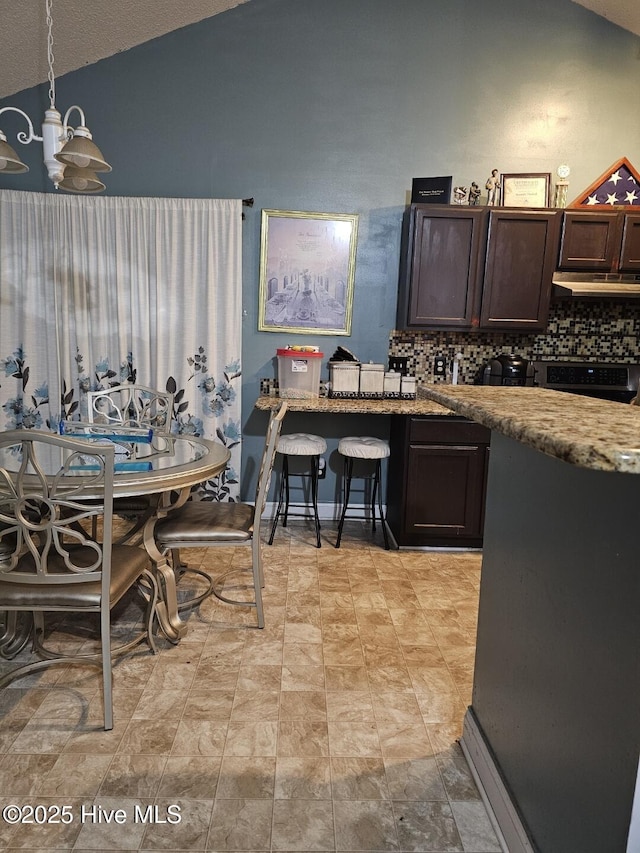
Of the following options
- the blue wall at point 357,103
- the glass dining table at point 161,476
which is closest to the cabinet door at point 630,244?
the blue wall at point 357,103

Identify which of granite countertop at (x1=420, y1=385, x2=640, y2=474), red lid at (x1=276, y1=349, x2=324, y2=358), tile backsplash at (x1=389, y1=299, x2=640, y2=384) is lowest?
granite countertop at (x1=420, y1=385, x2=640, y2=474)

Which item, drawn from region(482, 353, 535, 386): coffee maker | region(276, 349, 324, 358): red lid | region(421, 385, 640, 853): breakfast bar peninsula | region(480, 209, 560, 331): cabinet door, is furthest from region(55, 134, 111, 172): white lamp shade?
region(482, 353, 535, 386): coffee maker

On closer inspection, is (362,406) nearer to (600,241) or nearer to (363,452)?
(363,452)

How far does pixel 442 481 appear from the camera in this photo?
3.38 meters

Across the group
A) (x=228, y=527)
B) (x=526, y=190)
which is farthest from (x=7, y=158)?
(x=526, y=190)

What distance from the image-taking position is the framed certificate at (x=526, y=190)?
3.58 meters

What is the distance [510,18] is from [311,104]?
1429mm

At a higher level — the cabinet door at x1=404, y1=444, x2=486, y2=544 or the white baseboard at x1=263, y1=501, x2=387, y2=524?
the cabinet door at x1=404, y1=444, x2=486, y2=544

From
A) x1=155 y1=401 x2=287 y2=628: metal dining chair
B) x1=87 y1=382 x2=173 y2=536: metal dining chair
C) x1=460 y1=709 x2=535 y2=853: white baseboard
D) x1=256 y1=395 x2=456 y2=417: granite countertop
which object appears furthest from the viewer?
x1=256 y1=395 x2=456 y2=417: granite countertop

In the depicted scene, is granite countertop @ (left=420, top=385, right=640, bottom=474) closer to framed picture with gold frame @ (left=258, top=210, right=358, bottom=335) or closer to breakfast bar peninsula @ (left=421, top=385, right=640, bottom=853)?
breakfast bar peninsula @ (left=421, top=385, right=640, bottom=853)

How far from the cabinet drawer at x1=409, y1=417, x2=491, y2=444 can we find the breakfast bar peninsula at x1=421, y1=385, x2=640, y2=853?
1.70 m

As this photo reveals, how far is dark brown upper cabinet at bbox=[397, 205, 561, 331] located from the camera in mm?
3432

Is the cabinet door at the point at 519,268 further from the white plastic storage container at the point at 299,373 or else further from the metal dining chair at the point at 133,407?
the metal dining chair at the point at 133,407

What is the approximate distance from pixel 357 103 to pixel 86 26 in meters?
1.71
